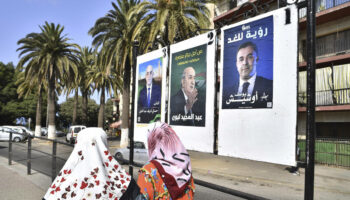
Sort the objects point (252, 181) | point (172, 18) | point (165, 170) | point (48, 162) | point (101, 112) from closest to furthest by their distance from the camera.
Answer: point (165, 170) → point (48, 162) → point (252, 181) → point (172, 18) → point (101, 112)

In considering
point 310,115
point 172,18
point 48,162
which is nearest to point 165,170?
point 310,115

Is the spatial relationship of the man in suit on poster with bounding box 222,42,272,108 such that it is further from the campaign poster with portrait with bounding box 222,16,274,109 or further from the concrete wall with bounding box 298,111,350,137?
the concrete wall with bounding box 298,111,350,137

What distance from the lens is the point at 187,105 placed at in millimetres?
4441

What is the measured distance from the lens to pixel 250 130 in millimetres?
3268

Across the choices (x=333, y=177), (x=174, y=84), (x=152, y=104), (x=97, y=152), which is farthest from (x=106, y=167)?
(x=333, y=177)

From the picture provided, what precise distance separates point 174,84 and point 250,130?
1760 millimetres

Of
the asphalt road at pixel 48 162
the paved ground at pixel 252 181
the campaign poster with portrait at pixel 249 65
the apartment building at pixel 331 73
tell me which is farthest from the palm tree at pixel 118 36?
the campaign poster with portrait at pixel 249 65

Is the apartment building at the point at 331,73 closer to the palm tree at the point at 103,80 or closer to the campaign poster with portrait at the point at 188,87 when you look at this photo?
the campaign poster with portrait at the point at 188,87

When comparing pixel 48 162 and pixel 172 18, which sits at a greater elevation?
pixel 172 18

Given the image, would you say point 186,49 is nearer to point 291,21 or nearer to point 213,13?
point 291,21

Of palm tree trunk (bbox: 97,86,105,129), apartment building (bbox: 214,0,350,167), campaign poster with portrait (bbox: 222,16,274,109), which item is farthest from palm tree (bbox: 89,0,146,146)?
campaign poster with portrait (bbox: 222,16,274,109)

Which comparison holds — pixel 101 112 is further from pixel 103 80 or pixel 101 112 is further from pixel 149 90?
pixel 149 90

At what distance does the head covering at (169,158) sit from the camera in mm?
2256

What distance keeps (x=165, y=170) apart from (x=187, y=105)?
2.25 meters
